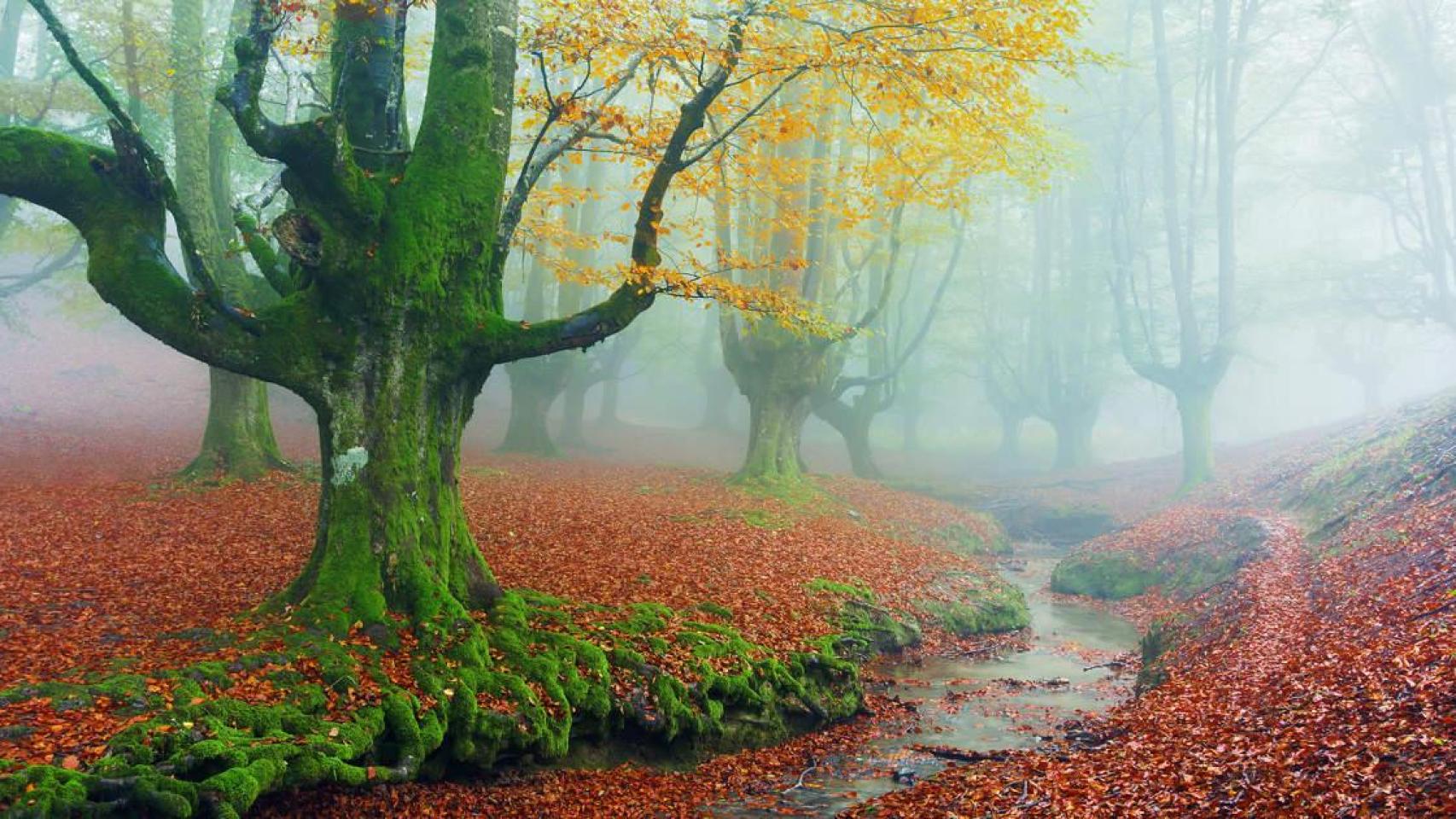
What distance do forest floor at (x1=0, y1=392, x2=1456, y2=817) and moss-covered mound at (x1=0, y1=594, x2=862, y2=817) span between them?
0.25 m

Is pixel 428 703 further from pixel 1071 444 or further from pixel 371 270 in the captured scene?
pixel 1071 444

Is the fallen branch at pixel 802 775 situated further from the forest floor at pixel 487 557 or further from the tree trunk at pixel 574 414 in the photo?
the tree trunk at pixel 574 414

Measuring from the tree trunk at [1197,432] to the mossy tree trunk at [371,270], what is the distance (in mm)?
25067

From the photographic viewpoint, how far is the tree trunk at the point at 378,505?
798 cm

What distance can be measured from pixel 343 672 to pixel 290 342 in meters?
2.93

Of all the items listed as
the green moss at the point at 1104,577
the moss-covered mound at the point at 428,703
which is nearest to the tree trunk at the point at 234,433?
the moss-covered mound at the point at 428,703

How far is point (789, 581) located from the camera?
503 inches

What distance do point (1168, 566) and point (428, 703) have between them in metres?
15.5

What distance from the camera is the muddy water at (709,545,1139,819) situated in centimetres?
779

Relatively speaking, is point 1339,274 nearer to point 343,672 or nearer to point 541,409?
point 541,409

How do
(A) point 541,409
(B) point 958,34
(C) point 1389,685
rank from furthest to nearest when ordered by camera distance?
1. (A) point 541,409
2. (B) point 958,34
3. (C) point 1389,685

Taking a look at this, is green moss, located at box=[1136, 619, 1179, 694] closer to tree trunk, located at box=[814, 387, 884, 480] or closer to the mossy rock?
the mossy rock

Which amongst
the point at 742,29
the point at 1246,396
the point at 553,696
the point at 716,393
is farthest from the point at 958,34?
the point at 1246,396

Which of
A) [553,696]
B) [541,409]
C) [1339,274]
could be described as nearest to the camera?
[553,696]
